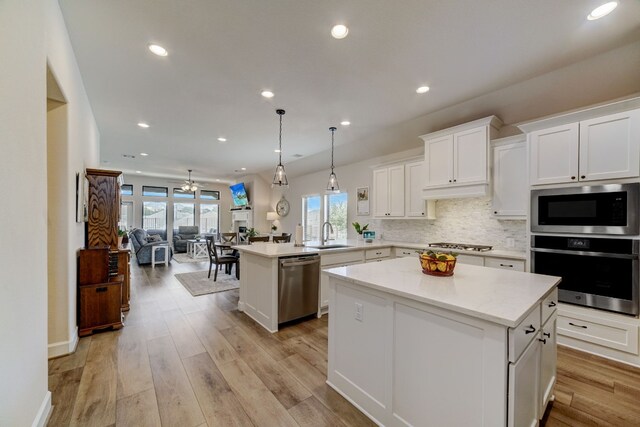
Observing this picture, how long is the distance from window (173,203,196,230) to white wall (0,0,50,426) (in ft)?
30.6

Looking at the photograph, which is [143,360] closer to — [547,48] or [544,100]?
Result: [547,48]

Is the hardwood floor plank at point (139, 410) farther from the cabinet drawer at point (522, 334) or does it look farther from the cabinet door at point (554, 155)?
the cabinet door at point (554, 155)

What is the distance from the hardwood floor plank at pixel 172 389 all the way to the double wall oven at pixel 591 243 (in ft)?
11.5

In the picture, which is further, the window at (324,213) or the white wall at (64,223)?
the window at (324,213)

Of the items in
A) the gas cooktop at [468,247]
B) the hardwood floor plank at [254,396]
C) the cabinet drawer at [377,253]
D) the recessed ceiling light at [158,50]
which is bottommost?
the hardwood floor plank at [254,396]

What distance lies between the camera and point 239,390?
78.4 inches

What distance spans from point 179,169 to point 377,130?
668 cm

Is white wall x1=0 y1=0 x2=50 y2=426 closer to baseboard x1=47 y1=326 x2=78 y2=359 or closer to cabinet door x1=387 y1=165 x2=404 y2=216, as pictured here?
baseboard x1=47 y1=326 x2=78 y2=359

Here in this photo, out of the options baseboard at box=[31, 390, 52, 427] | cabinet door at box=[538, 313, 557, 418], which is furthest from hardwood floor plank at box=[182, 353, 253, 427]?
cabinet door at box=[538, 313, 557, 418]

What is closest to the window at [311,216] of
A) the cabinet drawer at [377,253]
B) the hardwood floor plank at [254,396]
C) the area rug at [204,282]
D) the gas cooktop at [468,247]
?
the area rug at [204,282]

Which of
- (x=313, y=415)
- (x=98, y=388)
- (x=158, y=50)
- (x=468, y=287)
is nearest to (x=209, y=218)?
(x=158, y=50)

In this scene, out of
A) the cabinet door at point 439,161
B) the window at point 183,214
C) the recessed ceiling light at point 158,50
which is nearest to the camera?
the recessed ceiling light at point 158,50

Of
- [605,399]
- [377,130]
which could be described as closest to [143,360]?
[605,399]

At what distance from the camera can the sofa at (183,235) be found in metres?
9.38
